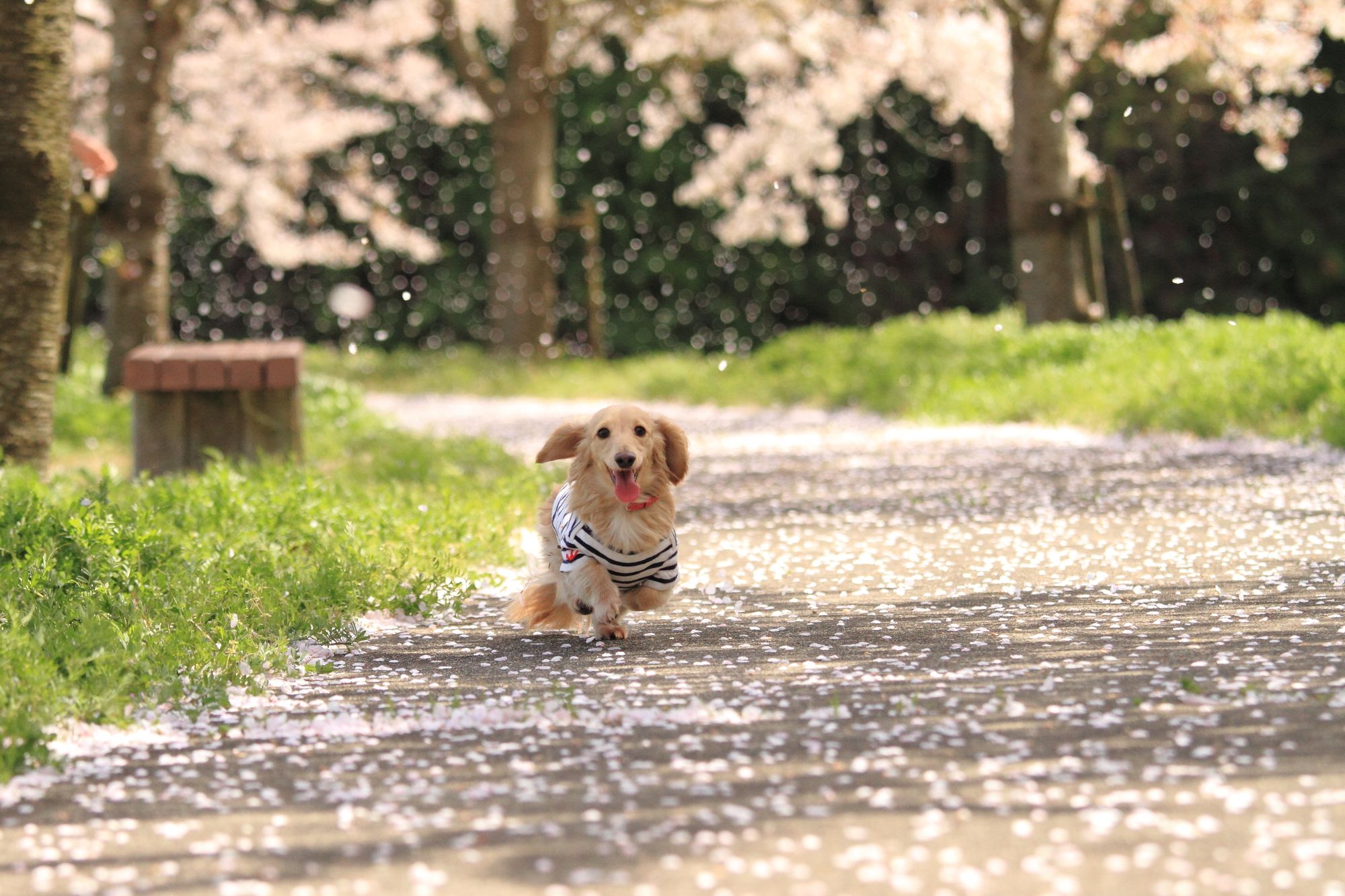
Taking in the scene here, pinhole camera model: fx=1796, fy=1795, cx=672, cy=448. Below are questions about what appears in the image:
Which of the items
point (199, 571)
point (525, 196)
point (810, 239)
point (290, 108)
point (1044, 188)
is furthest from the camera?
point (810, 239)

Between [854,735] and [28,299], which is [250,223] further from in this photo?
[854,735]

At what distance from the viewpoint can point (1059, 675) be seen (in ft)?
17.1

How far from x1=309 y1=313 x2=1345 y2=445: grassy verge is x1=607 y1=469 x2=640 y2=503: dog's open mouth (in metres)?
7.46

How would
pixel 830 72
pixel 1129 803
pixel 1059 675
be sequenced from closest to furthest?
pixel 1129 803, pixel 1059 675, pixel 830 72

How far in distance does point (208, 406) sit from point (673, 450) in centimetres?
520

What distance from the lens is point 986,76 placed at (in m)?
22.7

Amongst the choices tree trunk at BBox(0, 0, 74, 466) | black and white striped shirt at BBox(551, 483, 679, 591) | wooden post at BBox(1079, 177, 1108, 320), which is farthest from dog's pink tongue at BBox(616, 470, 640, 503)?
wooden post at BBox(1079, 177, 1108, 320)

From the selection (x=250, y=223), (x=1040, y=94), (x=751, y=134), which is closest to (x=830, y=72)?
(x=751, y=134)

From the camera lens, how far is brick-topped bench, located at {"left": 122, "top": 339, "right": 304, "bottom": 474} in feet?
34.2

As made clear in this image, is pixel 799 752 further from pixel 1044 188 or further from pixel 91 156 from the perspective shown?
pixel 1044 188

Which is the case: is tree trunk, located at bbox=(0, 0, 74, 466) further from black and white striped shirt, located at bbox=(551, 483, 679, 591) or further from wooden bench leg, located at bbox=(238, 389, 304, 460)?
black and white striped shirt, located at bbox=(551, 483, 679, 591)

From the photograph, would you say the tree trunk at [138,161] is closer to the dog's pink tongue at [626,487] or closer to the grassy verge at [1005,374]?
the grassy verge at [1005,374]

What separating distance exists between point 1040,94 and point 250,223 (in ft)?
39.3

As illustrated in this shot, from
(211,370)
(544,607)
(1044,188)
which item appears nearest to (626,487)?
(544,607)
